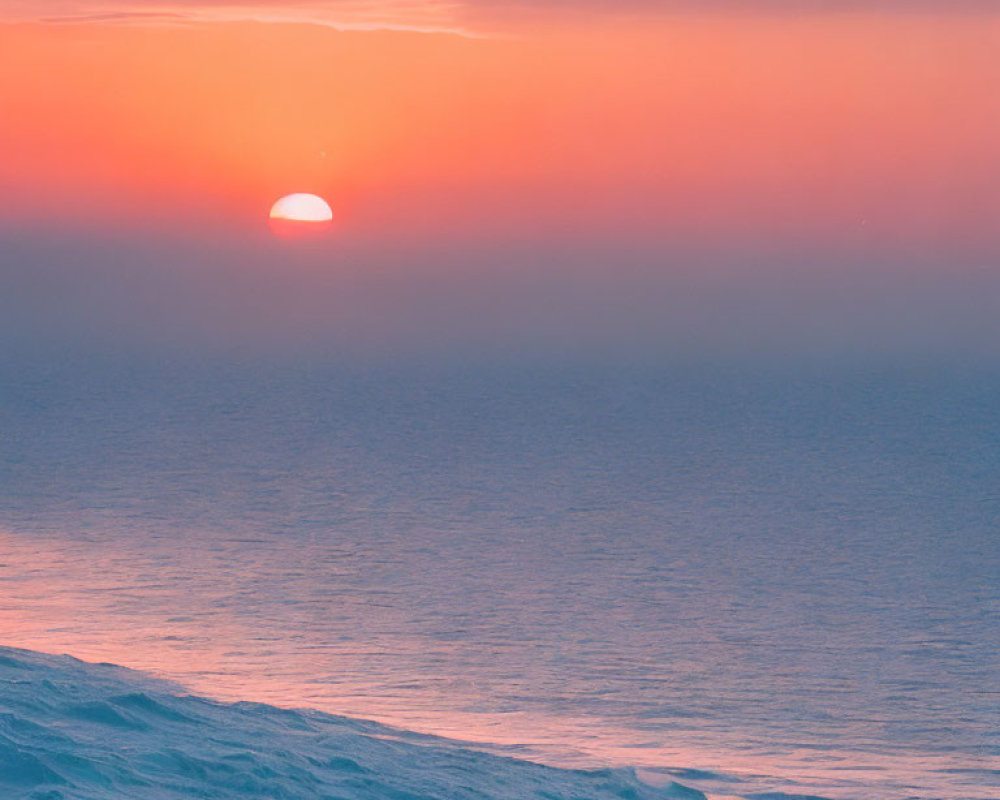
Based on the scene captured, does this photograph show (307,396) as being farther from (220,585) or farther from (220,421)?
(220,585)

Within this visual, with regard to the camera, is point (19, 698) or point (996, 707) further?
point (996, 707)

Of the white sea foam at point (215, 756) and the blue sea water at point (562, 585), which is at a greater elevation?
the blue sea water at point (562, 585)

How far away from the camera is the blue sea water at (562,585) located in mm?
8359

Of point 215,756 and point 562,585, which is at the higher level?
point 562,585

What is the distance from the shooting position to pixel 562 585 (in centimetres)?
1265

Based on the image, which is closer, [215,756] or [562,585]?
[215,756]

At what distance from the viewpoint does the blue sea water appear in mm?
8359

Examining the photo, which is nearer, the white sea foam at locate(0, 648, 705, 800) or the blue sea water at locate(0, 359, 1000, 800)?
the white sea foam at locate(0, 648, 705, 800)

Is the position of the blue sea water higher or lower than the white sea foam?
higher

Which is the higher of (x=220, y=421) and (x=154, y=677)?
(x=220, y=421)

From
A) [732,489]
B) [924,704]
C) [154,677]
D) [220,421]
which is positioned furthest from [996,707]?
[220,421]

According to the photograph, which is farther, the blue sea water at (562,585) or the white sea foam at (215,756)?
the blue sea water at (562,585)

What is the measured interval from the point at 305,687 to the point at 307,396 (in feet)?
93.4

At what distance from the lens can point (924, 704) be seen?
29.0 ft
